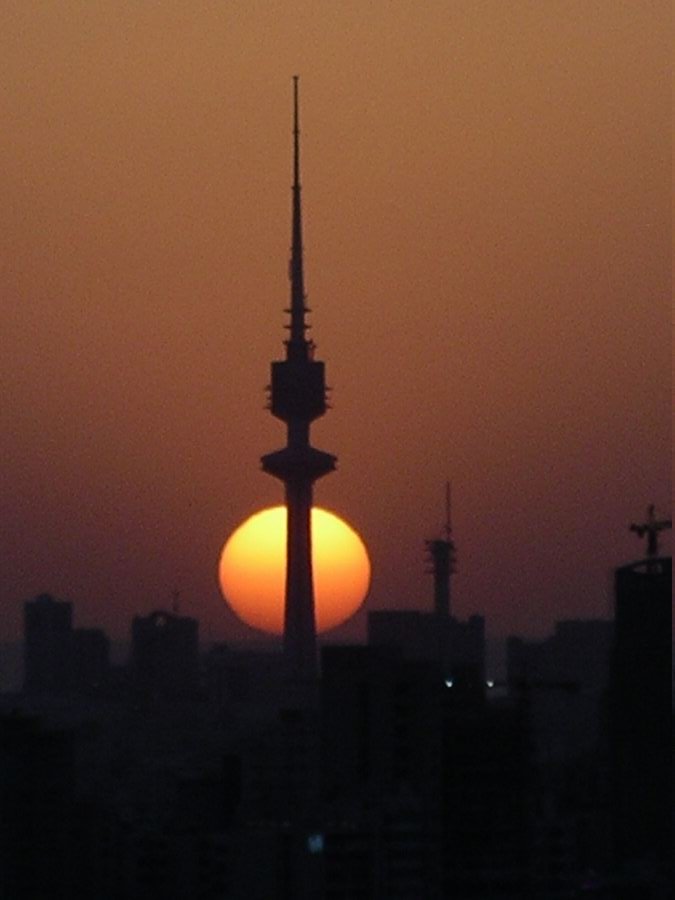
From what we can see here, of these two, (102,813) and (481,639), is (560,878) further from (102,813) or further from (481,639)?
(481,639)

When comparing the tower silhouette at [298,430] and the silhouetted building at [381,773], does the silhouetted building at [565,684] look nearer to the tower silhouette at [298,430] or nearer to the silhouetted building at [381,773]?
the silhouetted building at [381,773]

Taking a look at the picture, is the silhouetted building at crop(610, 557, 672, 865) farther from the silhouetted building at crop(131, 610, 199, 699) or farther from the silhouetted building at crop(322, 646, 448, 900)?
the silhouetted building at crop(131, 610, 199, 699)

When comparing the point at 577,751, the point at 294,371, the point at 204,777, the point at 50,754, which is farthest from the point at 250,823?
the point at 294,371

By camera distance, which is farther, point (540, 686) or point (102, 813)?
point (540, 686)

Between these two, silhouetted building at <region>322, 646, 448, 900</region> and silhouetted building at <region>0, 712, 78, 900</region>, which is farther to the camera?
Answer: silhouetted building at <region>0, 712, 78, 900</region>

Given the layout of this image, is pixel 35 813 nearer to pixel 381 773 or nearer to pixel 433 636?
pixel 381 773

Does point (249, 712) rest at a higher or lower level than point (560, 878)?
higher

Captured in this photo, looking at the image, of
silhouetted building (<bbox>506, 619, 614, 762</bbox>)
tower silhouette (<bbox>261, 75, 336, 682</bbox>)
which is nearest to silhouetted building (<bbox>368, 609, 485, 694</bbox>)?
silhouetted building (<bbox>506, 619, 614, 762</bbox>)

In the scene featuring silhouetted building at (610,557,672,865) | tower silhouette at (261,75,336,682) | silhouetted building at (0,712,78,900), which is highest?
tower silhouette at (261,75,336,682)
